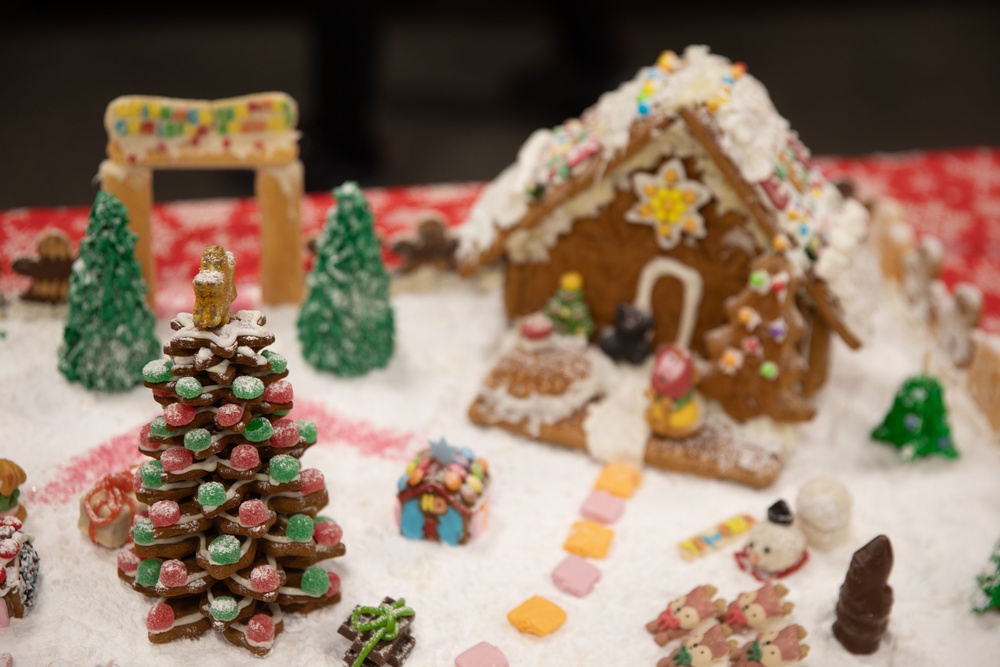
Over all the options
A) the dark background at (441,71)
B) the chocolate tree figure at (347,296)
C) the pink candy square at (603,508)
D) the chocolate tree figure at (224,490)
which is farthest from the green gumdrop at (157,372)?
the dark background at (441,71)

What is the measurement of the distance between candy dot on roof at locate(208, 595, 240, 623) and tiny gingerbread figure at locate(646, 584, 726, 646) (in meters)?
1.56

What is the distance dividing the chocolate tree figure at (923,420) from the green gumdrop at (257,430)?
306cm

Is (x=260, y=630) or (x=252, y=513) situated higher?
(x=252, y=513)

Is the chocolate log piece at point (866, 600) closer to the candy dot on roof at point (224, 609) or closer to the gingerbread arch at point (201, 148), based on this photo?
the candy dot on roof at point (224, 609)

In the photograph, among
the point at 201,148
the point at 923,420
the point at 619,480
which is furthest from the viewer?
the point at 201,148

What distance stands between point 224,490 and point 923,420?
3.25 meters

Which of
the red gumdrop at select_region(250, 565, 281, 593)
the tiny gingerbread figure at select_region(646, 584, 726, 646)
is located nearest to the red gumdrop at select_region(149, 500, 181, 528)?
the red gumdrop at select_region(250, 565, 281, 593)

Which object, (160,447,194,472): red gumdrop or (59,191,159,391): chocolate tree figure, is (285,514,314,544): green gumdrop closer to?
(160,447,194,472): red gumdrop

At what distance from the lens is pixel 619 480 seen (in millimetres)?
5266

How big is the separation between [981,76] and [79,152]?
306 inches

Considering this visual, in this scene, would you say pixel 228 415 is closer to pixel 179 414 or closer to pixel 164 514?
pixel 179 414

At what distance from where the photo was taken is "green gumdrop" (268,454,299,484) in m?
4.06

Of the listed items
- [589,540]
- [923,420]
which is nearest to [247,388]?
[589,540]

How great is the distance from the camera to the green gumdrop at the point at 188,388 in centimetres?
383
